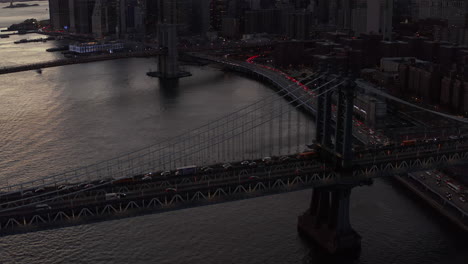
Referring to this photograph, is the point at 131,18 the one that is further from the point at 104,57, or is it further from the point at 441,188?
the point at 441,188

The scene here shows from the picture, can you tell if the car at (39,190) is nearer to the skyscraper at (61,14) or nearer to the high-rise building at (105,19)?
the high-rise building at (105,19)

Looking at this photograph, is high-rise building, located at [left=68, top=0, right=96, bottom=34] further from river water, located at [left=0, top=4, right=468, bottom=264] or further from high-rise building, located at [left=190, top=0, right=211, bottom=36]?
river water, located at [left=0, top=4, right=468, bottom=264]

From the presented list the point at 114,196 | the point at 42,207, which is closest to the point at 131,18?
the point at 114,196

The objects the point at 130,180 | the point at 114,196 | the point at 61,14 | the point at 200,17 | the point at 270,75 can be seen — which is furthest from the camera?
the point at 61,14

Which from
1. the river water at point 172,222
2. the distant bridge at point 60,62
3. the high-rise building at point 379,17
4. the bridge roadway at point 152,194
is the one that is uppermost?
the high-rise building at point 379,17

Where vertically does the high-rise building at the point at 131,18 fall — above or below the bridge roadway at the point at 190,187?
above

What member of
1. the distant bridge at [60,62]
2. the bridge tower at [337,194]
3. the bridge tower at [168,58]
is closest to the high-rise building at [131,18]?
the distant bridge at [60,62]
